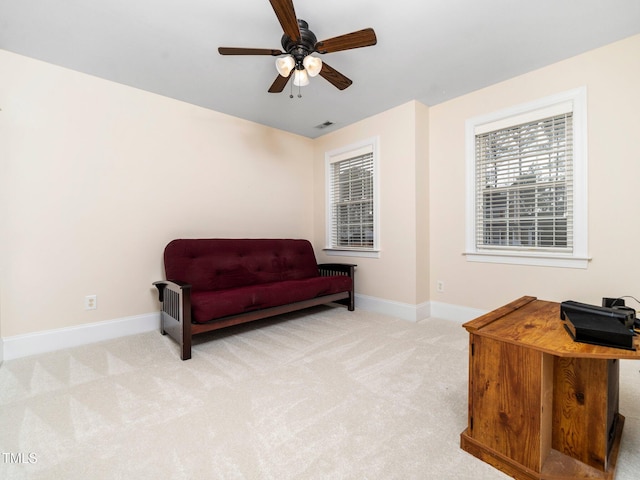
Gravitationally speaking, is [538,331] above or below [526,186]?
below

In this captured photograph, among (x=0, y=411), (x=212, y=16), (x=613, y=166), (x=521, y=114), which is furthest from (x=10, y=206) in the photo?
(x=613, y=166)

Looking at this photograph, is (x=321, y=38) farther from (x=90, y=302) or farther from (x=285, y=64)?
(x=90, y=302)

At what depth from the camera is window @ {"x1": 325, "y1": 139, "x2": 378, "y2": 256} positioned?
11.7 ft

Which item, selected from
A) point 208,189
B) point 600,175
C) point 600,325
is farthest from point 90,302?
point 600,175

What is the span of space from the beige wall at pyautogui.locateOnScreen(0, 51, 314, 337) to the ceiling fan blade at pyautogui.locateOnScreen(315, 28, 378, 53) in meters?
2.03

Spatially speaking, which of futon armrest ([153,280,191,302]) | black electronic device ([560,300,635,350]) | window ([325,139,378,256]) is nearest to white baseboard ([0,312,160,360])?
futon armrest ([153,280,191,302])

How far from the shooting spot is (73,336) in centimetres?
244

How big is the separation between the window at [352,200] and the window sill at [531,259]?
1.14 meters

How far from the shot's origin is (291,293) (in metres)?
2.82

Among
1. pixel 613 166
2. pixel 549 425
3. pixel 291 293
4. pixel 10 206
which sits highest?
pixel 613 166

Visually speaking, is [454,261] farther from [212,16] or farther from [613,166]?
[212,16]

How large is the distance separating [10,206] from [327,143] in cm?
343

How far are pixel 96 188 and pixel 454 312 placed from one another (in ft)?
12.6

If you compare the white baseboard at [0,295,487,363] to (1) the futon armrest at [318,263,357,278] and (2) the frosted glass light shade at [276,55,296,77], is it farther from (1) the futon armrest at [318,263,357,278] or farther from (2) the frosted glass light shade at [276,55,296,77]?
(2) the frosted glass light shade at [276,55,296,77]
